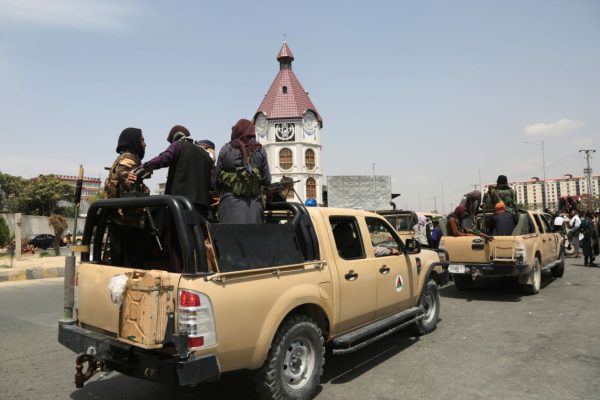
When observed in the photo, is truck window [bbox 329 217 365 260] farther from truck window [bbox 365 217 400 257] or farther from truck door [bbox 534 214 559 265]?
truck door [bbox 534 214 559 265]

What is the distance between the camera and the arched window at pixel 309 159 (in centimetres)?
4753

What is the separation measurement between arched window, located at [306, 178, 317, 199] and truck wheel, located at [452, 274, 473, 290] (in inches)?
1473

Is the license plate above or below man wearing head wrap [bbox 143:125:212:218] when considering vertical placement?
below

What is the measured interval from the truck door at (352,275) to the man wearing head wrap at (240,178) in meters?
0.86

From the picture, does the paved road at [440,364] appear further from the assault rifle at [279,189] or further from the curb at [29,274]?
the curb at [29,274]

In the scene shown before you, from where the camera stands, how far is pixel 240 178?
4461 millimetres

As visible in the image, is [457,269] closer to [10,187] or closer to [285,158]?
[285,158]

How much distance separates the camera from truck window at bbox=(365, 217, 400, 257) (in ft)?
17.3

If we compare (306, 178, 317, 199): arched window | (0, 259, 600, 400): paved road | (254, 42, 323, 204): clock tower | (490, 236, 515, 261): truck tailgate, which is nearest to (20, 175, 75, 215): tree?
A: (254, 42, 323, 204): clock tower

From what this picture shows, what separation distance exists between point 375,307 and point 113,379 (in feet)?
9.82

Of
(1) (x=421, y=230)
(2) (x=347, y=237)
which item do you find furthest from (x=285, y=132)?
(2) (x=347, y=237)

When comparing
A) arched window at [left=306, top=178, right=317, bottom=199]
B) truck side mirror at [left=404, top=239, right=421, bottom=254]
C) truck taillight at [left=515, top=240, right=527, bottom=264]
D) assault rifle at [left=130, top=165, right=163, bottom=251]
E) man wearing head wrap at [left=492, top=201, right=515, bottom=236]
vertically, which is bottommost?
truck taillight at [left=515, top=240, right=527, bottom=264]

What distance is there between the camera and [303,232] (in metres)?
4.27

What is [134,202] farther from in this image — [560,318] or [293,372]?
[560,318]
